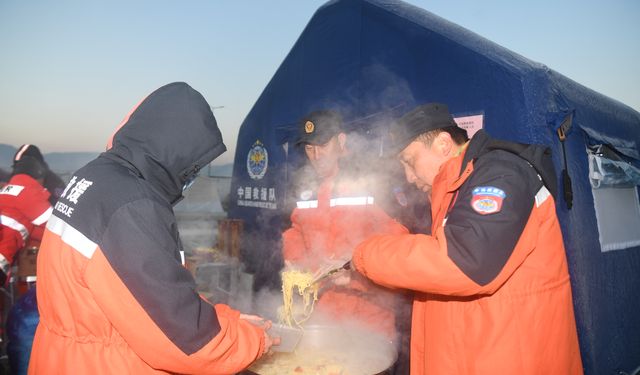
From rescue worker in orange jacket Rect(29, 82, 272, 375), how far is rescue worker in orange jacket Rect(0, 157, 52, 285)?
15.5 ft

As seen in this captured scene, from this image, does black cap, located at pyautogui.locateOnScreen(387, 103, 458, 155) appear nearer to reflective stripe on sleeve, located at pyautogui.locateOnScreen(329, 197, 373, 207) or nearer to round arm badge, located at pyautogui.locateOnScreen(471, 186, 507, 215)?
round arm badge, located at pyautogui.locateOnScreen(471, 186, 507, 215)

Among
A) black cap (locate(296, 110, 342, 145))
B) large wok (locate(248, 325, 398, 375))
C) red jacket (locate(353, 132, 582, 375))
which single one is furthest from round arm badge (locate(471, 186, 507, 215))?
black cap (locate(296, 110, 342, 145))

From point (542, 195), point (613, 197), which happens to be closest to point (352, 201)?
point (542, 195)

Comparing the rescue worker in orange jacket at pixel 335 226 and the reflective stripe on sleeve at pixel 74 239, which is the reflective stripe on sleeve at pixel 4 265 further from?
the reflective stripe on sleeve at pixel 74 239

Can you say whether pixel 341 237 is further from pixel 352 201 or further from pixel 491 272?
pixel 491 272

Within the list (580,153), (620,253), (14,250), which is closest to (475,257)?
(580,153)

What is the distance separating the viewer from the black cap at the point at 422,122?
240cm

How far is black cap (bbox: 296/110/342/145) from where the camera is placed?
4371mm

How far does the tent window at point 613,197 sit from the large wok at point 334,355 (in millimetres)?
3177

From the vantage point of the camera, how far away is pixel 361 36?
599cm

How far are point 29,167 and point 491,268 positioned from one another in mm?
6947

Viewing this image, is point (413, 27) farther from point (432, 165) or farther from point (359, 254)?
point (359, 254)

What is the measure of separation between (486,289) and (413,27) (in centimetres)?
418

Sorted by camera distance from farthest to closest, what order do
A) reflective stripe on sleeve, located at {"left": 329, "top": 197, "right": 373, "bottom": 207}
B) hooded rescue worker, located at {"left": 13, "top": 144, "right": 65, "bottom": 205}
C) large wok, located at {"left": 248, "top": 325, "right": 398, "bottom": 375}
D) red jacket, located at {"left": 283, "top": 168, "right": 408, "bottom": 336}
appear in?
hooded rescue worker, located at {"left": 13, "top": 144, "right": 65, "bottom": 205} → reflective stripe on sleeve, located at {"left": 329, "top": 197, "right": 373, "bottom": 207} → red jacket, located at {"left": 283, "top": 168, "right": 408, "bottom": 336} → large wok, located at {"left": 248, "top": 325, "right": 398, "bottom": 375}
